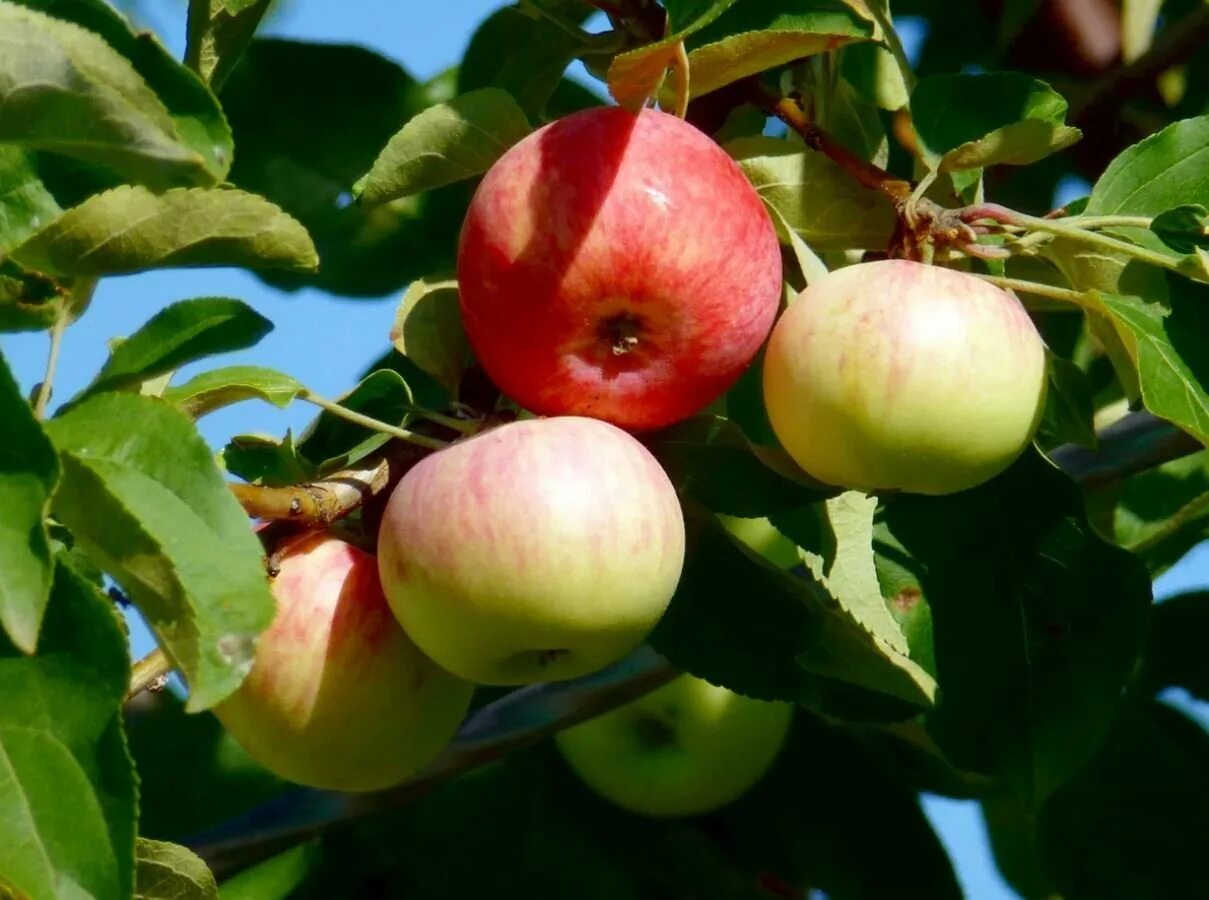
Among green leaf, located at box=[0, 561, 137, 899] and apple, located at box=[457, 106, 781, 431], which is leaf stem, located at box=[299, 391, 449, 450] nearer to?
apple, located at box=[457, 106, 781, 431]

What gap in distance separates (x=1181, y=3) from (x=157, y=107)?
1.67 metres

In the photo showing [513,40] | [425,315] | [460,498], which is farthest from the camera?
[513,40]

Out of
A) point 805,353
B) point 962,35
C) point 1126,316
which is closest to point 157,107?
point 805,353

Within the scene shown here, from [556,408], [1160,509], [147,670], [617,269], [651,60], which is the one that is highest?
[651,60]

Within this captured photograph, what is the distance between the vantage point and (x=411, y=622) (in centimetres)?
102

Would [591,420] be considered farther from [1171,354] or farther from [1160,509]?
[1160,509]

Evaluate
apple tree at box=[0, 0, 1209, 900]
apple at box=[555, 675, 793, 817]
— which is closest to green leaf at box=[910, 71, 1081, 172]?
apple tree at box=[0, 0, 1209, 900]

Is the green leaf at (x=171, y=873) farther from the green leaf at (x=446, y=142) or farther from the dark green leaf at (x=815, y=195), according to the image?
the dark green leaf at (x=815, y=195)

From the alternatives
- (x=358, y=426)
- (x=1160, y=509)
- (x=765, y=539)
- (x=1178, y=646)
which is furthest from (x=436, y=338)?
(x=1178, y=646)

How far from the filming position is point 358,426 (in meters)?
1.28

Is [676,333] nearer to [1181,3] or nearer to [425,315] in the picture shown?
[425,315]

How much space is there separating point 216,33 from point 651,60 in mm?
381

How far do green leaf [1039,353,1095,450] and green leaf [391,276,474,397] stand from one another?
434 millimetres

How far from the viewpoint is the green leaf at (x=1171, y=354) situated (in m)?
1.03
